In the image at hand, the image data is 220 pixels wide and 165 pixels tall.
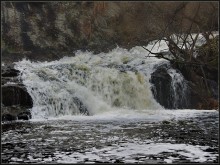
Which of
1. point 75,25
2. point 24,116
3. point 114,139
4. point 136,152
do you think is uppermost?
point 75,25

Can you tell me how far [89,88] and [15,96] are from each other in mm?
4118

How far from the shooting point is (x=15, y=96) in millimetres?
18609

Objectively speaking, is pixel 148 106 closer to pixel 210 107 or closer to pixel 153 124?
pixel 210 107

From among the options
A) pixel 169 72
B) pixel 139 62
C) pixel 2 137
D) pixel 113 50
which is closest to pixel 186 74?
pixel 169 72

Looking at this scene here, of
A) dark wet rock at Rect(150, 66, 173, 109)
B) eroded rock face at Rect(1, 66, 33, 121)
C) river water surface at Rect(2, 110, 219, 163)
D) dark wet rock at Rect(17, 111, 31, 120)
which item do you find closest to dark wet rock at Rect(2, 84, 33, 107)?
eroded rock face at Rect(1, 66, 33, 121)

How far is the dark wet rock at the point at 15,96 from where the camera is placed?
1838cm

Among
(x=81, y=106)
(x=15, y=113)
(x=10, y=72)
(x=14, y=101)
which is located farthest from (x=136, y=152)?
(x=10, y=72)

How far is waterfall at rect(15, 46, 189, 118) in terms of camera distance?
19.1 meters

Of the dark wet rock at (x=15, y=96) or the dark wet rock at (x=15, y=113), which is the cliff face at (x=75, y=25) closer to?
the dark wet rock at (x=15, y=96)

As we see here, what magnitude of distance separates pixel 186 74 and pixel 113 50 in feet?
31.3

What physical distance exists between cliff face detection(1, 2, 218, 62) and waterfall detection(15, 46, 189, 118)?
689 centimetres

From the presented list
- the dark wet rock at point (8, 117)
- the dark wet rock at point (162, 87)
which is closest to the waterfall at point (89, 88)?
the dark wet rock at point (162, 87)

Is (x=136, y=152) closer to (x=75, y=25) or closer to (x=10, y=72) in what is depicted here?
(x=10, y=72)

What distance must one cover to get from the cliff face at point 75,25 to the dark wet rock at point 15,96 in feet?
31.5
